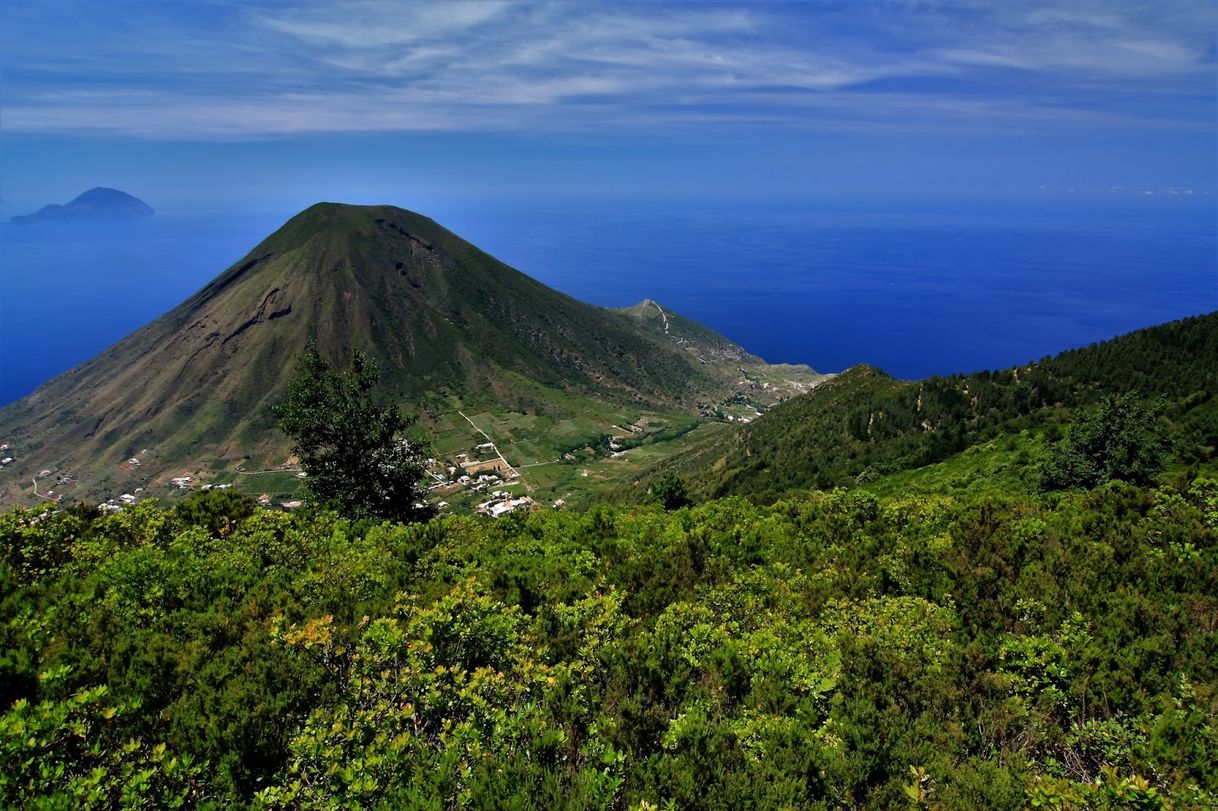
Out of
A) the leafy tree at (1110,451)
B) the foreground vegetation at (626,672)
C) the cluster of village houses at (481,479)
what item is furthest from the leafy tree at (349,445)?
the cluster of village houses at (481,479)

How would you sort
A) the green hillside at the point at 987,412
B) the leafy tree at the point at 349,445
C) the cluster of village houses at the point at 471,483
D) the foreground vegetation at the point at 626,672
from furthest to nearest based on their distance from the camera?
the cluster of village houses at the point at 471,483, the green hillside at the point at 987,412, the leafy tree at the point at 349,445, the foreground vegetation at the point at 626,672

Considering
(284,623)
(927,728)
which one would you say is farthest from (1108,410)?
(284,623)

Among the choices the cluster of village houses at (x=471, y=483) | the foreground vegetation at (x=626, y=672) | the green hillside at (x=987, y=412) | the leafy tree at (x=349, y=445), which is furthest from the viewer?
the cluster of village houses at (x=471, y=483)

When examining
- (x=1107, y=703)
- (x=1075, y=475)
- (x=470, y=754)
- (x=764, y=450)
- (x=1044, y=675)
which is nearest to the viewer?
(x=470, y=754)

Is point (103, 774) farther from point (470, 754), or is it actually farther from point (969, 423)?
point (969, 423)

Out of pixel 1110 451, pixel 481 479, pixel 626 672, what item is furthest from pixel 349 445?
pixel 481 479

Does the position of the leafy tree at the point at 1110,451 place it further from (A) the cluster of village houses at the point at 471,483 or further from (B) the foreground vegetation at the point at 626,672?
(A) the cluster of village houses at the point at 471,483

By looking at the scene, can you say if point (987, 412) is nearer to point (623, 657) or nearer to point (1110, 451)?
point (1110, 451)

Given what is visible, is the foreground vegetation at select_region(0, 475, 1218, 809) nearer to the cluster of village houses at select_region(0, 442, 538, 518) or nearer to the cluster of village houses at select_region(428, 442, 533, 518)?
the cluster of village houses at select_region(428, 442, 533, 518)
